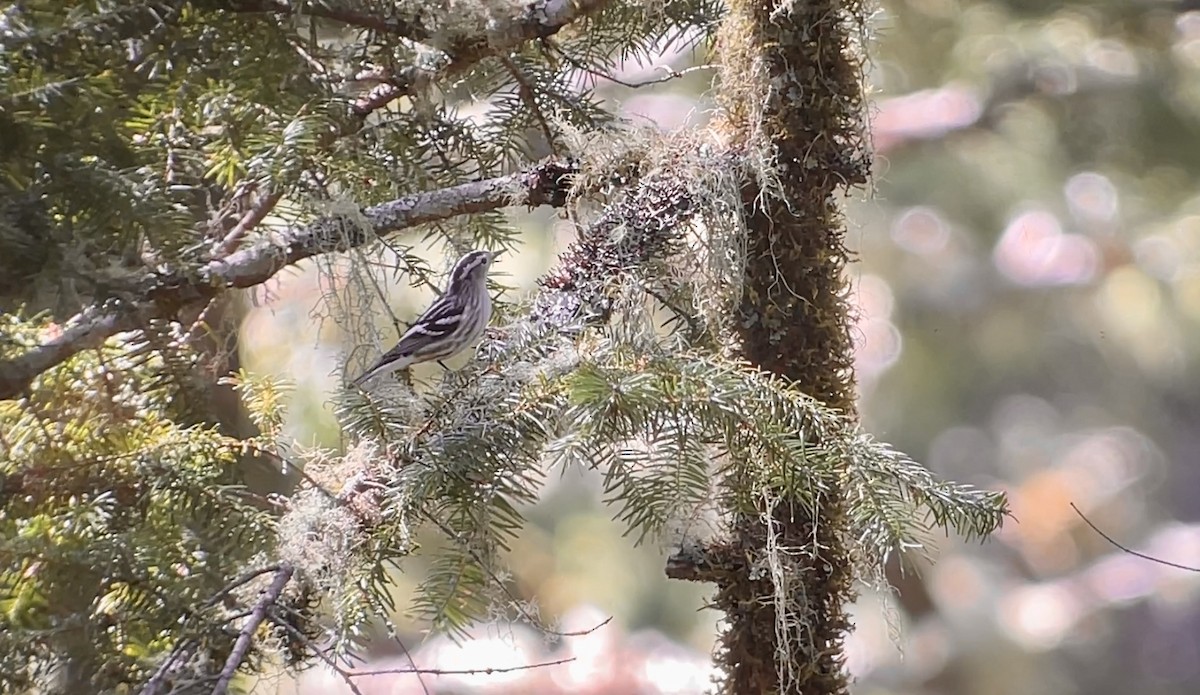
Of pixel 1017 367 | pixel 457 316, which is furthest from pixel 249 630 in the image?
pixel 1017 367

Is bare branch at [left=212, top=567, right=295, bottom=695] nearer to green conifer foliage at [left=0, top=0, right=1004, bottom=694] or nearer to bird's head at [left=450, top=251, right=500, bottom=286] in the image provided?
green conifer foliage at [left=0, top=0, right=1004, bottom=694]

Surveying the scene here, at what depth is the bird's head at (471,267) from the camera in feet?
3.00

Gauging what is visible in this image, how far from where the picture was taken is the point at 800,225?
0.79 m

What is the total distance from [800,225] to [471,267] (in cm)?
31

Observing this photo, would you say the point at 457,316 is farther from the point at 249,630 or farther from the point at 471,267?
the point at 249,630

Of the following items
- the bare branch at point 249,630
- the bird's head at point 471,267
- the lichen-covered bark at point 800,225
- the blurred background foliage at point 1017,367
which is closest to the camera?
the bare branch at point 249,630

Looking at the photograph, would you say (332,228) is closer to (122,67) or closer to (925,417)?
(122,67)

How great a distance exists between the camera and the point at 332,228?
718mm

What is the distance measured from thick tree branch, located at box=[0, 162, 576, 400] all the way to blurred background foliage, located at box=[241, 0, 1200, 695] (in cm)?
80

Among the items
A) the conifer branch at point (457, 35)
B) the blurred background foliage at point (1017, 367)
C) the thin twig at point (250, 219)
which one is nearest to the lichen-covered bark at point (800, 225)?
the conifer branch at point (457, 35)

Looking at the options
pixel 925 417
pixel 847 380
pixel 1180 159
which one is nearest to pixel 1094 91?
pixel 1180 159

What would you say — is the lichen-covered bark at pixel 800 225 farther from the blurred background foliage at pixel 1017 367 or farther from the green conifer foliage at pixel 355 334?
the blurred background foliage at pixel 1017 367

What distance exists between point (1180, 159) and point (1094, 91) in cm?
19

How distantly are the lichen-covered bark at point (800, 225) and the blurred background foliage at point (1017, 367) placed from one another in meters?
0.80
